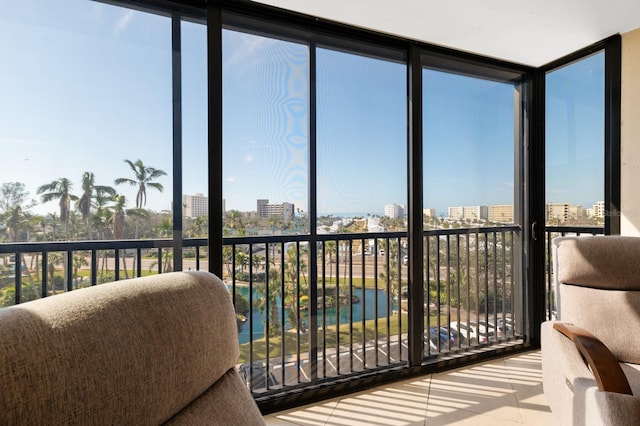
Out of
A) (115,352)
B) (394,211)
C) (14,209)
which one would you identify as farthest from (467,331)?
(14,209)

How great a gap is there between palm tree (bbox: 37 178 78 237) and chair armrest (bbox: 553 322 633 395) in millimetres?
2345

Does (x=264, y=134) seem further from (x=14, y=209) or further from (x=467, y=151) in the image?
(x=467, y=151)

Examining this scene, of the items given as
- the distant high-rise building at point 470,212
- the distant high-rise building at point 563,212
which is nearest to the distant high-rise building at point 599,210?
the distant high-rise building at point 563,212

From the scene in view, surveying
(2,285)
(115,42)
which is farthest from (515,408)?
(115,42)

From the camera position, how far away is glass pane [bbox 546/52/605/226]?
8.29 feet

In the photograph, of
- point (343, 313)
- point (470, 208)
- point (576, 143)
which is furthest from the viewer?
point (470, 208)

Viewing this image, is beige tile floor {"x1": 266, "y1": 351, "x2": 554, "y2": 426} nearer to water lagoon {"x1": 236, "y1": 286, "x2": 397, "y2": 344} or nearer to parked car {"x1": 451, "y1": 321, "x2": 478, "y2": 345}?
parked car {"x1": 451, "y1": 321, "x2": 478, "y2": 345}

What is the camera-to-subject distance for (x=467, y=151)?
2.73 meters

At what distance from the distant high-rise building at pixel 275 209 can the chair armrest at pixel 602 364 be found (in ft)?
5.18

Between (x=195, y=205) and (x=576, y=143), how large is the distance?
9.50 ft

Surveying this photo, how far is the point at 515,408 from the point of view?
202cm

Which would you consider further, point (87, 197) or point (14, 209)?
A: point (87, 197)

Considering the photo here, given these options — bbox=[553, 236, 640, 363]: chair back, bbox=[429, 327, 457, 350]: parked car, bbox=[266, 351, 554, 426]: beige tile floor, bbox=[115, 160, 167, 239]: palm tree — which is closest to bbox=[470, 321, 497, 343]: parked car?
bbox=[429, 327, 457, 350]: parked car

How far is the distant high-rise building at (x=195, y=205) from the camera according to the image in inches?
73.9
